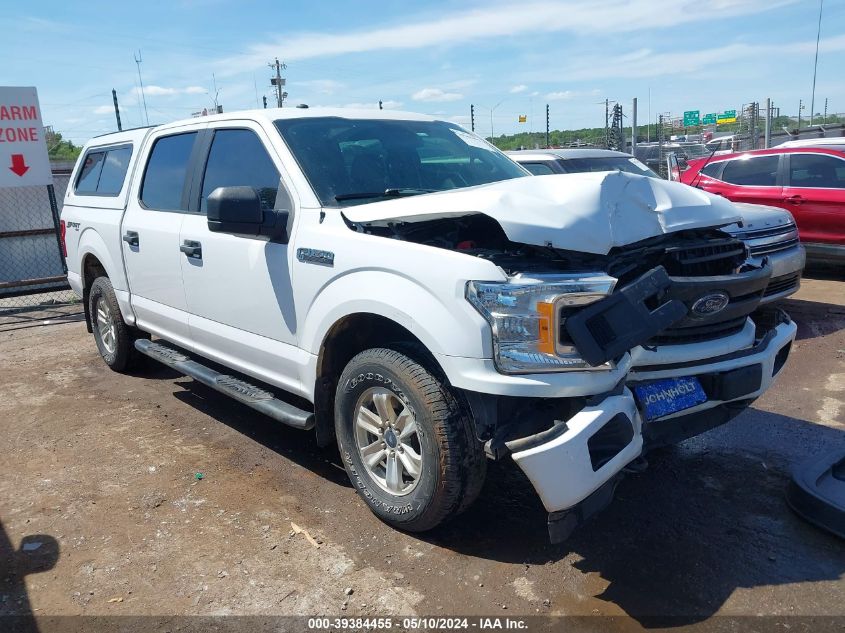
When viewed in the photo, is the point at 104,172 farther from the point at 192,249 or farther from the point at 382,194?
the point at 382,194

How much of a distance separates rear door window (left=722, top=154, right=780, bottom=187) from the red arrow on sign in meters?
9.83

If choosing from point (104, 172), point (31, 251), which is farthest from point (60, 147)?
point (104, 172)

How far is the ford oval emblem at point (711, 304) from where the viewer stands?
3.16m

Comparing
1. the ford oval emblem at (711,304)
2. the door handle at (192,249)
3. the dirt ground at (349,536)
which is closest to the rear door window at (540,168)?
the dirt ground at (349,536)

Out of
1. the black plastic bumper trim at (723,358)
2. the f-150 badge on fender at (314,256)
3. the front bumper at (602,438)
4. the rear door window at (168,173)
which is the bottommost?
the front bumper at (602,438)

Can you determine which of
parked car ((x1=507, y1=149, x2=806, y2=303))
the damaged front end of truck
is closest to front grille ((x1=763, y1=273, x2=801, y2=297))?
parked car ((x1=507, y1=149, x2=806, y2=303))

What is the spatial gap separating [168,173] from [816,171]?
26.5ft

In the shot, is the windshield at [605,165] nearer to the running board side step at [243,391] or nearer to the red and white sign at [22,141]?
the running board side step at [243,391]

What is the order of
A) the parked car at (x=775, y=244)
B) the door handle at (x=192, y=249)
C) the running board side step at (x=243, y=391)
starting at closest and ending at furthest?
the running board side step at (x=243, y=391) → the door handle at (x=192, y=249) → the parked car at (x=775, y=244)

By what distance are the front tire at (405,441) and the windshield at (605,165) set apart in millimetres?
5412

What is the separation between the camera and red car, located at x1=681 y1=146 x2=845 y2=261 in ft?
28.9

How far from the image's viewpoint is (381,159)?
4.19m

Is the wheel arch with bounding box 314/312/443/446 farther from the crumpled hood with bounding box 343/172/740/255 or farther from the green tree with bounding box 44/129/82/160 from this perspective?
the green tree with bounding box 44/129/82/160

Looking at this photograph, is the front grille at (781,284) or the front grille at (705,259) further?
the front grille at (781,284)
